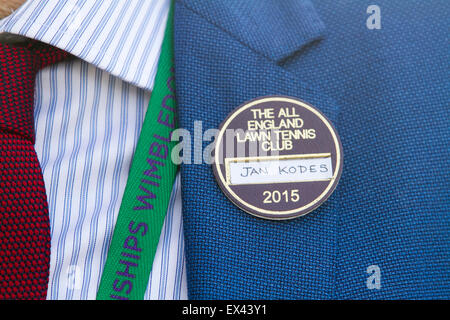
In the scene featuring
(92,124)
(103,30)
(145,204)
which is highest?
(103,30)

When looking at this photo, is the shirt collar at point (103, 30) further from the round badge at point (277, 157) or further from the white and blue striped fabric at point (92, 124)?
the round badge at point (277, 157)

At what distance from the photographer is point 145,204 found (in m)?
0.51

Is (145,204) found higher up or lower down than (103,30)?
lower down

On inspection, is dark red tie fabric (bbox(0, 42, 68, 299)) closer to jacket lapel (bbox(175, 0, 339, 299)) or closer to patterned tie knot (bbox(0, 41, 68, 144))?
patterned tie knot (bbox(0, 41, 68, 144))

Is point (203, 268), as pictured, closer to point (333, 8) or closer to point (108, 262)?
point (108, 262)

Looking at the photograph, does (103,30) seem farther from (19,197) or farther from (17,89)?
(19,197)

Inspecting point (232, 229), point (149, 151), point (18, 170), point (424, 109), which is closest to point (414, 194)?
point (424, 109)

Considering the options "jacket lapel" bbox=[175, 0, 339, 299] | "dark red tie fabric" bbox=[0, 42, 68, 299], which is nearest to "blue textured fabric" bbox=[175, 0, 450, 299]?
"jacket lapel" bbox=[175, 0, 339, 299]

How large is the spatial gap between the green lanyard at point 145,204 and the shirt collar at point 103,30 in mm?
34

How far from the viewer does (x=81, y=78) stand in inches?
22.8

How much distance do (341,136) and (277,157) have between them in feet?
0.28

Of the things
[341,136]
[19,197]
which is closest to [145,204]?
[19,197]

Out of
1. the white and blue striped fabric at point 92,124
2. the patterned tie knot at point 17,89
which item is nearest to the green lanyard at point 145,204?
the white and blue striped fabric at point 92,124

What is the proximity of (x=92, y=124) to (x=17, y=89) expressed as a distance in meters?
0.10
